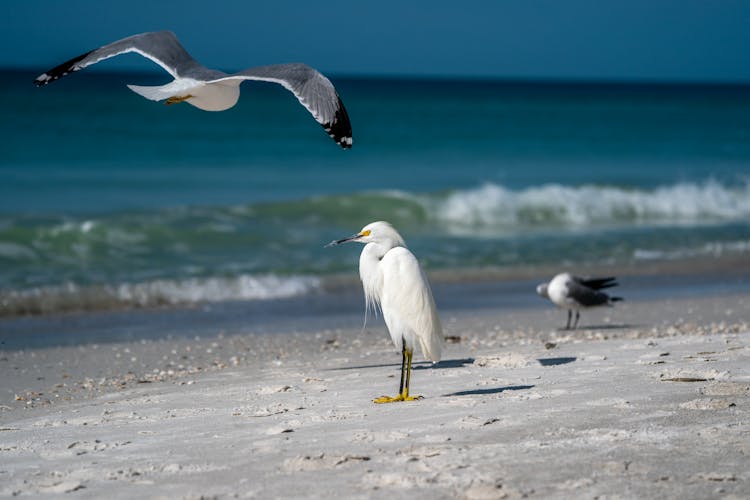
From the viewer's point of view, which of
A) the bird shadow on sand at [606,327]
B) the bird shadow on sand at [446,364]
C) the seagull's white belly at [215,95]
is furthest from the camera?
the bird shadow on sand at [606,327]

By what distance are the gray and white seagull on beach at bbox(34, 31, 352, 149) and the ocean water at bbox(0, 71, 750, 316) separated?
16.2 feet

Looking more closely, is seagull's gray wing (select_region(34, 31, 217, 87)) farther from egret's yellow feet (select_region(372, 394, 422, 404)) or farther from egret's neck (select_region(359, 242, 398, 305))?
egret's yellow feet (select_region(372, 394, 422, 404))

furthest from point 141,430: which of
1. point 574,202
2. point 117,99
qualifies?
point 117,99

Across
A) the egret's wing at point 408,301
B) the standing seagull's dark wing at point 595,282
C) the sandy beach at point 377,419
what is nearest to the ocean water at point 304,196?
the standing seagull's dark wing at point 595,282

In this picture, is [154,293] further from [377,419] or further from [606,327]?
[377,419]

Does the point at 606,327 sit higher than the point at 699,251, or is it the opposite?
the point at 699,251

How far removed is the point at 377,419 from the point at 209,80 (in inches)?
86.8

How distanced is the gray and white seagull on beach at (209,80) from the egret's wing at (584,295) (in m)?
4.31

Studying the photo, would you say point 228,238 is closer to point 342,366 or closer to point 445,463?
point 342,366

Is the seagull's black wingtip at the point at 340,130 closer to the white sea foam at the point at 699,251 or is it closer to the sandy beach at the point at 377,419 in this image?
the sandy beach at the point at 377,419

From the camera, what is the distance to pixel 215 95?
20.6 ft

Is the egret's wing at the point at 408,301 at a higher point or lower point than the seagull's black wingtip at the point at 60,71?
lower

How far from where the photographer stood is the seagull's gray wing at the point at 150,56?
6371mm

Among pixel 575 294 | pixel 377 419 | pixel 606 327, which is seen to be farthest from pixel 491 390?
pixel 606 327
